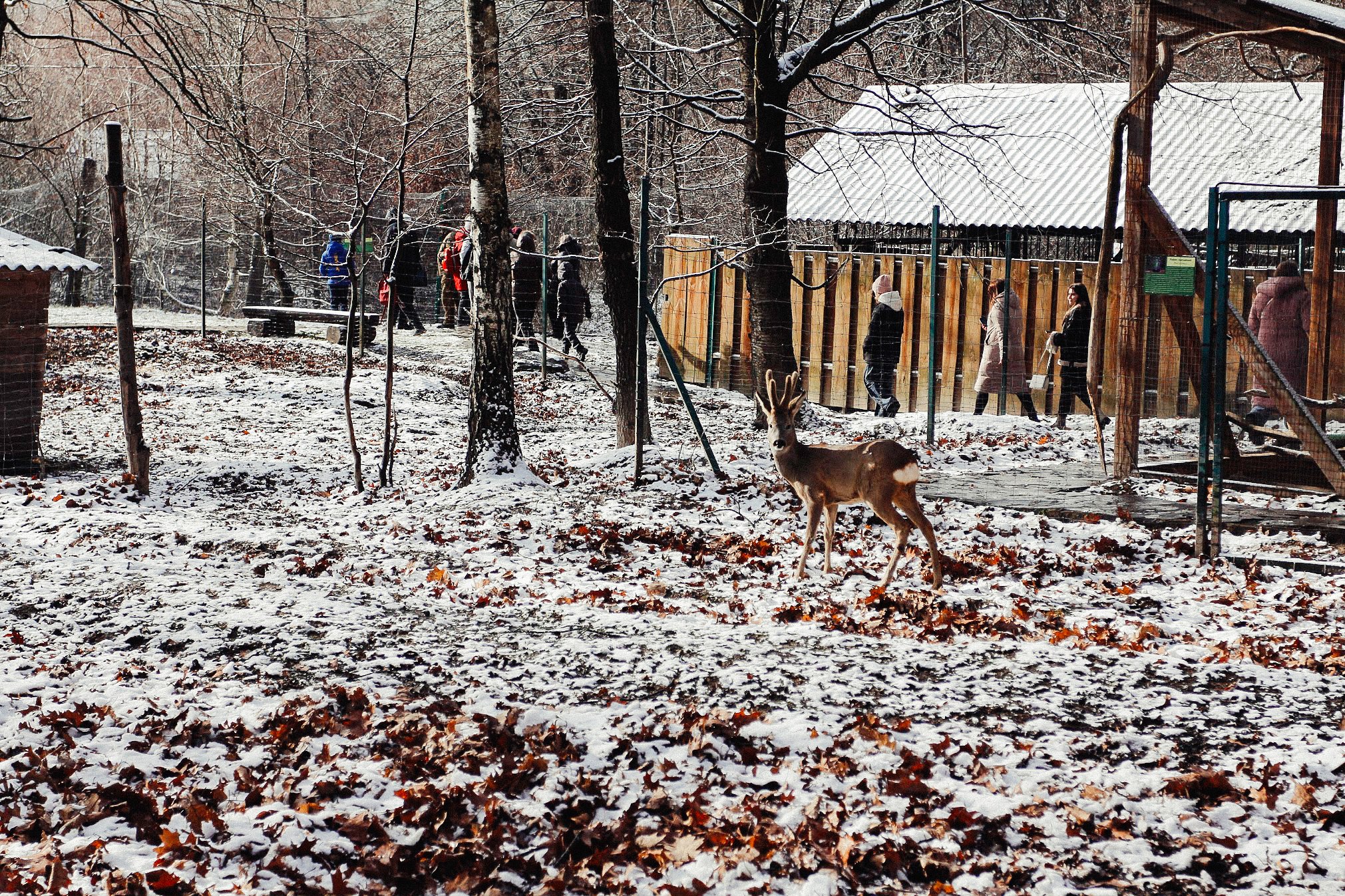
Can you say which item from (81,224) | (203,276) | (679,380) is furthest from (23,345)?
(81,224)

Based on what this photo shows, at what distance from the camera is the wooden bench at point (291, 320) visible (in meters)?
20.8

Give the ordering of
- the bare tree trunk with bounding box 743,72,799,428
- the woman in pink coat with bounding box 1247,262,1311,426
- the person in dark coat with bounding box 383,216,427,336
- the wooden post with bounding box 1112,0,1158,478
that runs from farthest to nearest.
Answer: the person in dark coat with bounding box 383,216,427,336
the bare tree trunk with bounding box 743,72,799,428
the woman in pink coat with bounding box 1247,262,1311,426
the wooden post with bounding box 1112,0,1158,478

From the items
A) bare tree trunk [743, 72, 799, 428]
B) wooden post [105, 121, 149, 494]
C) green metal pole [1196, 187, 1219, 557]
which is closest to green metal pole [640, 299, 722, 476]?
bare tree trunk [743, 72, 799, 428]

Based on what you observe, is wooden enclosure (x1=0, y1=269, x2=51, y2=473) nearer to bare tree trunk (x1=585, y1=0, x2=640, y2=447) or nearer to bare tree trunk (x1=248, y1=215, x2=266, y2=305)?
bare tree trunk (x1=585, y1=0, x2=640, y2=447)

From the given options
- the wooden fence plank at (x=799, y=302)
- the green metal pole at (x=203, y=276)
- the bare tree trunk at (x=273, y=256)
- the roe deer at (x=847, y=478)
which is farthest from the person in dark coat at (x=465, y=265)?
the roe deer at (x=847, y=478)

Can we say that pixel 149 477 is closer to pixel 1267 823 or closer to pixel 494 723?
pixel 494 723

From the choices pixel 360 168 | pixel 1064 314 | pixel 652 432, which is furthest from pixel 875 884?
pixel 1064 314

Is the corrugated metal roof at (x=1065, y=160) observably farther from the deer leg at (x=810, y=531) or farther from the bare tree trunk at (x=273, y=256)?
the deer leg at (x=810, y=531)

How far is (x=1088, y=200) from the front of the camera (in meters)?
18.9

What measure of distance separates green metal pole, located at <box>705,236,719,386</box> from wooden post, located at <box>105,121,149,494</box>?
895cm

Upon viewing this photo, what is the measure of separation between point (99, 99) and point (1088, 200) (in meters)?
28.7

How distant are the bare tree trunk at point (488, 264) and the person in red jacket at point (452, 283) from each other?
926 cm

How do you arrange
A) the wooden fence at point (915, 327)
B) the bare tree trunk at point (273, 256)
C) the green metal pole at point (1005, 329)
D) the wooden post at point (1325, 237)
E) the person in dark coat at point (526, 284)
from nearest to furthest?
the wooden post at point (1325, 237) < the green metal pole at point (1005, 329) < the wooden fence at point (915, 327) < the person in dark coat at point (526, 284) < the bare tree trunk at point (273, 256)

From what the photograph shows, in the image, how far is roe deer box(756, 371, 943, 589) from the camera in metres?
7.62
